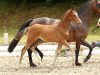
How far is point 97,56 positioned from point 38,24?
415 centimetres

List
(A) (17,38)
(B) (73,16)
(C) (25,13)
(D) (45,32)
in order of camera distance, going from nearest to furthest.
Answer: (B) (73,16), (D) (45,32), (A) (17,38), (C) (25,13)

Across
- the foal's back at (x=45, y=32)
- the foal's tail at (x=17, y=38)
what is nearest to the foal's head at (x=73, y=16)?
the foal's back at (x=45, y=32)

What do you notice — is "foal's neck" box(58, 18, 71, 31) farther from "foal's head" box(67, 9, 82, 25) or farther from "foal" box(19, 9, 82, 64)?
"foal's head" box(67, 9, 82, 25)

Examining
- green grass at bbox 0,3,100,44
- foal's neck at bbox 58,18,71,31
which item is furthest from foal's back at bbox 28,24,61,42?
green grass at bbox 0,3,100,44

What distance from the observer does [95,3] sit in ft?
52.6

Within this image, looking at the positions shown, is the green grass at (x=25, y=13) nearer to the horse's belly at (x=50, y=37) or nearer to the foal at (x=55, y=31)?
the foal at (x=55, y=31)

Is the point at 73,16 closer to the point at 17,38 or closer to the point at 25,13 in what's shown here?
the point at 17,38

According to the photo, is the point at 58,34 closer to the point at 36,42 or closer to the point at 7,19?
the point at 36,42

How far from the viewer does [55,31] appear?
47.3 ft

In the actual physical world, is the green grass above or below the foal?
below

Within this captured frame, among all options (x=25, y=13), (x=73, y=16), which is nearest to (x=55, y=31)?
(x=73, y=16)

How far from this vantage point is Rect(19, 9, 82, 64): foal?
14.3 meters

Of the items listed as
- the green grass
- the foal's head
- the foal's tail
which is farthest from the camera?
the green grass

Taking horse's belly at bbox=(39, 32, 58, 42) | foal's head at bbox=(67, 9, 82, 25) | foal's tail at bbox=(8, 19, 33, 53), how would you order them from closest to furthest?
foal's head at bbox=(67, 9, 82, 25) → horse's belly at bbox=(39, 32, 58, 42) → foal's tail at bbox=(8, 19, 33, 53)
